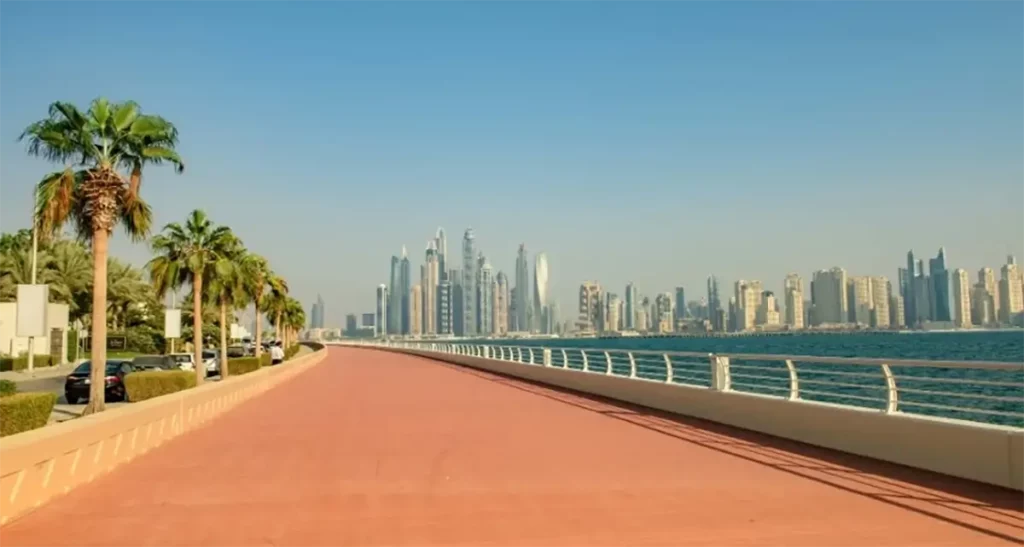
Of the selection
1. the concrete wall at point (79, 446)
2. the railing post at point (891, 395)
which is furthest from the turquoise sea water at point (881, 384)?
the concrete wall at point (79, 446)

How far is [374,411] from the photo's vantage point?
20.3m

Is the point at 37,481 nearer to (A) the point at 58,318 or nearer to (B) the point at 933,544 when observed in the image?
(B) the point at 933,544

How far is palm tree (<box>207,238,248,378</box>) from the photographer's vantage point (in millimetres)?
38688

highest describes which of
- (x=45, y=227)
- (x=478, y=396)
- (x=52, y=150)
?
(x=52, y=150)

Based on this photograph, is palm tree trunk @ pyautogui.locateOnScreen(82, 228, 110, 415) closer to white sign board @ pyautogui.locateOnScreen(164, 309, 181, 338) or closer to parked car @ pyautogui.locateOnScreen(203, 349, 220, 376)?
white sign board @ pyautogui.locateOnScreen(164, 309, 181, 338)

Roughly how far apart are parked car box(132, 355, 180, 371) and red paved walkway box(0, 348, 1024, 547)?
20.2 m

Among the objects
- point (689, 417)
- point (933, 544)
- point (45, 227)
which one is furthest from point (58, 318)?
point (933, 544)

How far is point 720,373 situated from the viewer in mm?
17219

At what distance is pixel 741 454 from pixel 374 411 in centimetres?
1023

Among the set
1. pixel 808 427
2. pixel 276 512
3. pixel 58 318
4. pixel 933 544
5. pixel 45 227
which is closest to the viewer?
pixel 933 544

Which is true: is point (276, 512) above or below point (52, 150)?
below

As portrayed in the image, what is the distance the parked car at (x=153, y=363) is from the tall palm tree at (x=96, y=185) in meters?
12.1

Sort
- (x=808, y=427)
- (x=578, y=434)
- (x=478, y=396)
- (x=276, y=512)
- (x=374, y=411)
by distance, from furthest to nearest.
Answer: (x=478, y=396), (x=374, y=411), (x=578, y=434), (x=808, y=427), (x=276, y=512)

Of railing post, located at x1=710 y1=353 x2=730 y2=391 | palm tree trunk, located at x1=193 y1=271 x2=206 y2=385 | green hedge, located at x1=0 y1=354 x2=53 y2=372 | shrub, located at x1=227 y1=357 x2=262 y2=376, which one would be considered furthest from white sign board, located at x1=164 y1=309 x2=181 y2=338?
railing post, located at x1=710 y1=353 x2=730 y2=391
